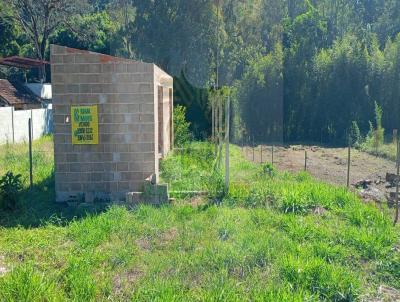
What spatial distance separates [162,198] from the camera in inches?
311

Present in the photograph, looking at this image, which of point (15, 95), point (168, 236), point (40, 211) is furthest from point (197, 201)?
point (15, 95)

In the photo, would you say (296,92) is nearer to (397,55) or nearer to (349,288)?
(397,55)

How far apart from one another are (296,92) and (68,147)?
888 inches

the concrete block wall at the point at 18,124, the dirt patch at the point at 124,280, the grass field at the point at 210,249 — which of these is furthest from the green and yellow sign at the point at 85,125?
the concrete block wall at the point at 18,124

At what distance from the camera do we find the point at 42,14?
3117 centimetres

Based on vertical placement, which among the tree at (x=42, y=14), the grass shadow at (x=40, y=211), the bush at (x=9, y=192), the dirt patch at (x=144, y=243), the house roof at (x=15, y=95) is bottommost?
the dirt patch at (x=144, y=243)

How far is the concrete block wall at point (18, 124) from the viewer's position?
16953mm

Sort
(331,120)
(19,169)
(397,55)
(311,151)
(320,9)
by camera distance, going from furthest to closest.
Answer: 1. (320,9)
2. (331,120)
3. (397,55)
4. (311,151)
5. (19,169)

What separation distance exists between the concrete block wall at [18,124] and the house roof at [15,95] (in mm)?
2310

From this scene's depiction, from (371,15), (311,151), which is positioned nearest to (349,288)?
(311,151)

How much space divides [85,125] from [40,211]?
5.81 feet

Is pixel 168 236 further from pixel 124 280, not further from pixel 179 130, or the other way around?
pixel 179 130

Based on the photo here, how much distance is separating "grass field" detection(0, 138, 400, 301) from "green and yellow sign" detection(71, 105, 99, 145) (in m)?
1.33

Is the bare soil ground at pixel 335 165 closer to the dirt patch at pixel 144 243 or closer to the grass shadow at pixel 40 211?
the grass shadow at pixel 40 211
